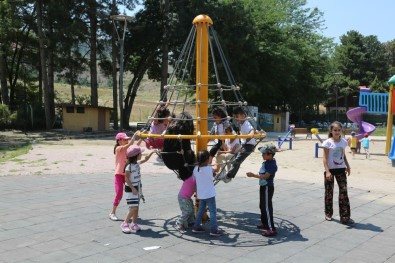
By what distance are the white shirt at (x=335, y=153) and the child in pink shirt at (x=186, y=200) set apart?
212cm

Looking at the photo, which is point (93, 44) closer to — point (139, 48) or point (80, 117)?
point (139, 48)

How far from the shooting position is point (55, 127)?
32.8 meters

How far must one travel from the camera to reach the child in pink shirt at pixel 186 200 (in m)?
5.78

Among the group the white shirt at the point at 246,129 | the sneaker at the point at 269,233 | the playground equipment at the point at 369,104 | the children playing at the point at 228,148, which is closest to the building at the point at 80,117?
the playground equipment at the point at 369,104

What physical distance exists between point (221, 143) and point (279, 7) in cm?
4108

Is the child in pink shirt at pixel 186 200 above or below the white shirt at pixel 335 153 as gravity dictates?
below

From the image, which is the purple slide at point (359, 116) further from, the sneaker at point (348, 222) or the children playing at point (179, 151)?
the children playing at point (179, 151)

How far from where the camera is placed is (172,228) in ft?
19.7

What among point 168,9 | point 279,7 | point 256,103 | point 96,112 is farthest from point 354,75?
point 96,112

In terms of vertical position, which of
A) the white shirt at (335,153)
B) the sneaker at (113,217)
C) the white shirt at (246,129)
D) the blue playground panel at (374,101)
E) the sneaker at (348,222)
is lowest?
the sneaker at (348,222)

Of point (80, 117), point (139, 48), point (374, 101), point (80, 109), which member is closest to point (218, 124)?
point (374, 101)

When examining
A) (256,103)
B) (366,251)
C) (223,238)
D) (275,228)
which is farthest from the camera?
(256,103)

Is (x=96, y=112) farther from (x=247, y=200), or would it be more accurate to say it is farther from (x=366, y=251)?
(x=366, y=251)

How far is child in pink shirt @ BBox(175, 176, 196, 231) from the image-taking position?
5.78 m
